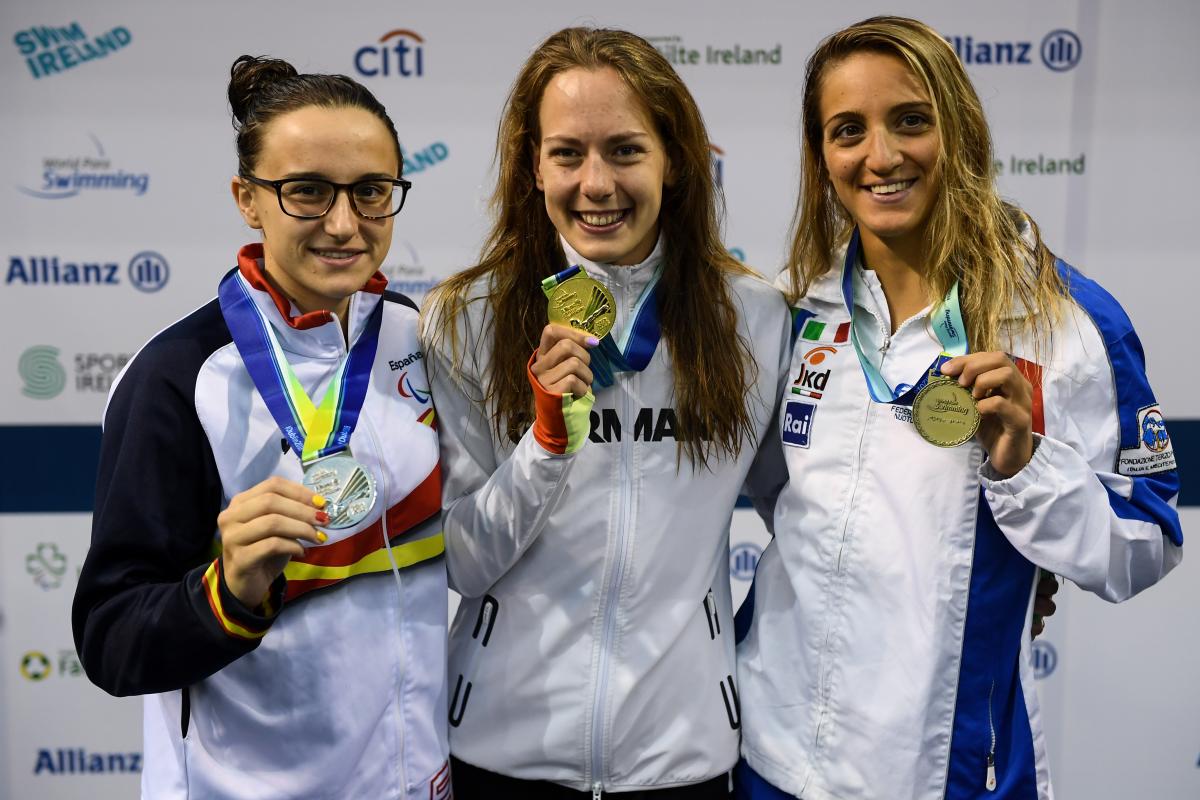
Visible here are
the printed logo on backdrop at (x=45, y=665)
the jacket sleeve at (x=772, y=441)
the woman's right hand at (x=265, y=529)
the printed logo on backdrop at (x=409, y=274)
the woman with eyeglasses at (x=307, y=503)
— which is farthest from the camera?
the printed logo on backdrop at (x=45, y=665)

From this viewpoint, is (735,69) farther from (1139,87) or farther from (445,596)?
(445,596)

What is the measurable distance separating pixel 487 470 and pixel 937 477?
797 millimetres

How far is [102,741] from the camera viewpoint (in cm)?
346

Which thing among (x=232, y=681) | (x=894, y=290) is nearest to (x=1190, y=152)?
(x=894, y=290)

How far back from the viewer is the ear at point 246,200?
154 cm

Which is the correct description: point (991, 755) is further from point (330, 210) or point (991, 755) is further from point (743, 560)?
point (743, 560)

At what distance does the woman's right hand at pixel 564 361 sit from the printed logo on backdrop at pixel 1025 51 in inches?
89.9

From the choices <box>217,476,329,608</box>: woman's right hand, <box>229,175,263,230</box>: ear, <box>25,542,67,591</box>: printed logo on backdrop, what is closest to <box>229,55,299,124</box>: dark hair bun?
<box>229,175,263,230</box>: ear

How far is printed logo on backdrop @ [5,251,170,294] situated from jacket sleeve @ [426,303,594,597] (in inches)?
76.9

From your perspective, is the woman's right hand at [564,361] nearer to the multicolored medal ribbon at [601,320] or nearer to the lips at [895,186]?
the multicolored medal ribbon at [601,320]

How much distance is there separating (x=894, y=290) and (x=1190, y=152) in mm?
2152

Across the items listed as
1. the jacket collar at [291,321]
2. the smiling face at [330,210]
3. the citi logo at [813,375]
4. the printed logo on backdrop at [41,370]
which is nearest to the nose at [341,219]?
the smiling face at [330,210]

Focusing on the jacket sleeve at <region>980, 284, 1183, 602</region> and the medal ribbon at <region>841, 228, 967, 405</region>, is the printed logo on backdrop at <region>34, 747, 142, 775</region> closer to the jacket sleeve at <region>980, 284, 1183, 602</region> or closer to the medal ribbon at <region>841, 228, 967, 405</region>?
the medal ribbon at <region>841, 228, 967, 405</region>

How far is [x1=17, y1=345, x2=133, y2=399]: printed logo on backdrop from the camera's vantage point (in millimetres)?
3275
